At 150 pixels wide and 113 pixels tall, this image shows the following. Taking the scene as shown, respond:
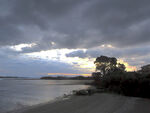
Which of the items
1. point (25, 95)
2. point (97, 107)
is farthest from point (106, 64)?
point (97, 107)

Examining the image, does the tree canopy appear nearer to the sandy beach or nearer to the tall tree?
the tall tree

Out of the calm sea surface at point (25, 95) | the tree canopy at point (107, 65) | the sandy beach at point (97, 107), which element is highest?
the tree canopy at point (107, 65)

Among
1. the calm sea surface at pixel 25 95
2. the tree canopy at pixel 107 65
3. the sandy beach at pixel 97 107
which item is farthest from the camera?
A: the tree canopy at pixel 107 65

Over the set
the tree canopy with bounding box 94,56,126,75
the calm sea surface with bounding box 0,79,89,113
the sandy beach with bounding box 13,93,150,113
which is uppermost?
the tree canopy with bounding box 94,56,126,75

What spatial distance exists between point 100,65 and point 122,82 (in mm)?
40912

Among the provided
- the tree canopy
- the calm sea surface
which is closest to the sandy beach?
the calm sea surface

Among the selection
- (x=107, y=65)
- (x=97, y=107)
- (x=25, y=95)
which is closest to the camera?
(x=97, y=107)

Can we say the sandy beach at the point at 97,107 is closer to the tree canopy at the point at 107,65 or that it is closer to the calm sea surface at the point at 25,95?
the calm sea surface at the point at 25,95

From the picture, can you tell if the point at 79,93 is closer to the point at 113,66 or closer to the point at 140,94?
the point at 140,94

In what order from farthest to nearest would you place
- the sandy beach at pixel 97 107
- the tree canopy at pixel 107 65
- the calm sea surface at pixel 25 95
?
the tree canopy at pixel 107 65, the calm sea surface at pixel 25 95, the sandy beach at pixel 97 107

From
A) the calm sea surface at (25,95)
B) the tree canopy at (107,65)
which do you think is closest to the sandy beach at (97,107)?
the calm sea surface at (25,95)

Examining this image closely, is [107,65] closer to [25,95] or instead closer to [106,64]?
[106,64]

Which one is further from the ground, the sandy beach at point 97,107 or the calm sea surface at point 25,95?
the sandy beach at point 97,107

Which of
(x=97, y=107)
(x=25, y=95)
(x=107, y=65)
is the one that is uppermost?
(x=107, y=65)
